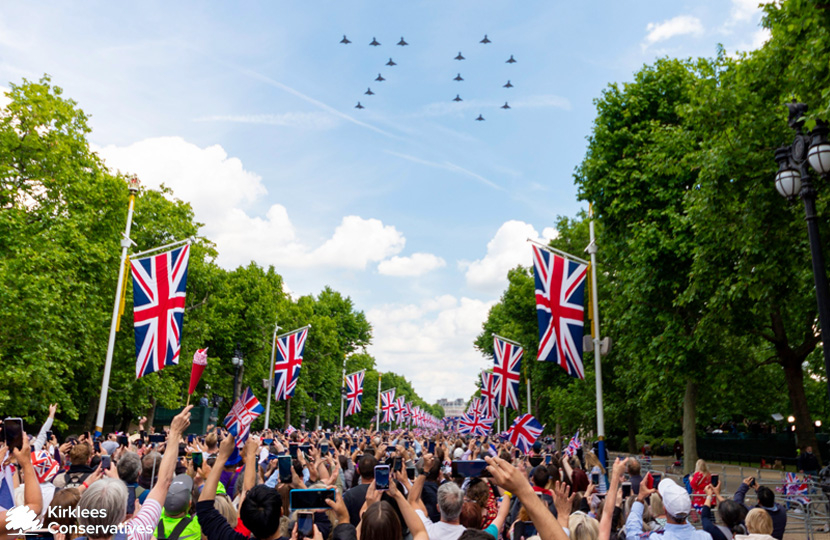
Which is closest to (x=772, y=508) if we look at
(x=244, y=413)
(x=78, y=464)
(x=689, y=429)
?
(x=78, y=464)

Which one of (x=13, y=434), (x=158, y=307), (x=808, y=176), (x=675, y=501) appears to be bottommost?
(x=675, y=501)

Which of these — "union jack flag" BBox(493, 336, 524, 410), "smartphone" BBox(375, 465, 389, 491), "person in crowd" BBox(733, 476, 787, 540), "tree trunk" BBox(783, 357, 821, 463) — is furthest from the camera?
"union jack flag" BBox(493, 336, 524, 410)

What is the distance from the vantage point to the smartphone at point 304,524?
3113 millimetres

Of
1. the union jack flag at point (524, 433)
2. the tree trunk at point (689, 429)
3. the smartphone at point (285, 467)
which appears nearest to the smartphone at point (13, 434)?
the smartphone at point (285, 467)

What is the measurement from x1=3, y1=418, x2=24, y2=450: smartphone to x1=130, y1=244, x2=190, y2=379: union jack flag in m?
11.7

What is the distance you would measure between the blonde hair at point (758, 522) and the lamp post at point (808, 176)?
2.84 metres

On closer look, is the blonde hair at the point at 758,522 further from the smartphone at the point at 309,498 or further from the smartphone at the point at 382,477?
the smartphone at the point at 309,498

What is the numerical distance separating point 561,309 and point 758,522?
10936 mm

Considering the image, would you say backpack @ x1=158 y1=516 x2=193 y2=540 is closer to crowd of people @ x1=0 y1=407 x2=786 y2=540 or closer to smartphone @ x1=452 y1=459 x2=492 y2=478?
crowd of people @ x1=0 y1=407 x2=786 y2=540

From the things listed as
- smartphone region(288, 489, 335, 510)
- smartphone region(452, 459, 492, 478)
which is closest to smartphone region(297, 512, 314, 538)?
smartphone region(288, 489, 335, 510)

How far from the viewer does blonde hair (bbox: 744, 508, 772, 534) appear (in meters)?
5.24

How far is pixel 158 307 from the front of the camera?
16.2 metres

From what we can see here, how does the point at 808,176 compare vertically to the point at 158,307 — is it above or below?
above

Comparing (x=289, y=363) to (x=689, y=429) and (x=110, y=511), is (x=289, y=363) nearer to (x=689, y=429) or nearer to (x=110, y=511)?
(x=689, y=429)
